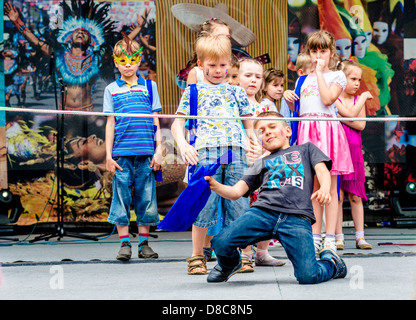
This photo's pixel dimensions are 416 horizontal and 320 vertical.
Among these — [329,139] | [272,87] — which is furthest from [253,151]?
[272,87]

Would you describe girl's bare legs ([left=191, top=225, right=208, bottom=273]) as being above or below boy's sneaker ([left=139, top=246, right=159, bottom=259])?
above

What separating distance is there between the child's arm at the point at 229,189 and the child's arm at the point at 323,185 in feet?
1.14

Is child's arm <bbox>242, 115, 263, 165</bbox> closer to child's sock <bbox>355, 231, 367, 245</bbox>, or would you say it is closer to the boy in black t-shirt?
the boy in black t-shirt

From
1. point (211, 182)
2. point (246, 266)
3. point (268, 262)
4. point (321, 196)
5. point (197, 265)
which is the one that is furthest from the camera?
point (268, 262)

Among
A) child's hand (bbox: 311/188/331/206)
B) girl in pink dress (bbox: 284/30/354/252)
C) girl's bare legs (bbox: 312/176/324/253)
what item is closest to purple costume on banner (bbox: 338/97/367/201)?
girl in pink dress (bbox: 284/30/354/252)

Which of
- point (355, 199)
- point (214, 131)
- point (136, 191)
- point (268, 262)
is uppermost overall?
point (214, 131)

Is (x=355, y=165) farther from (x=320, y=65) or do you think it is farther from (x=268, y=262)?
(x=268, y=262)

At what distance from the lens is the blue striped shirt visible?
395 centimetres

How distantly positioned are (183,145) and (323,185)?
711 millimetres

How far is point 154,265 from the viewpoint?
12.0ft

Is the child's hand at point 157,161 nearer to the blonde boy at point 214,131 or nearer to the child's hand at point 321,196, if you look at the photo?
the blonde boy at point 214,131

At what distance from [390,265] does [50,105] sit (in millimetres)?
3578

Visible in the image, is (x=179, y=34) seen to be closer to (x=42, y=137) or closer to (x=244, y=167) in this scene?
(x=42, y=137)

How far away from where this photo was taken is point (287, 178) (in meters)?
3.02
